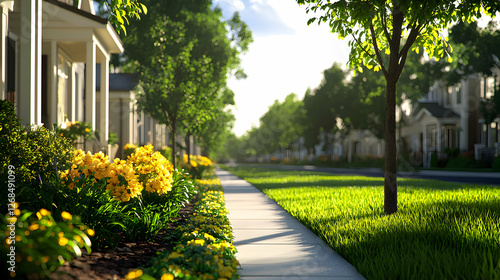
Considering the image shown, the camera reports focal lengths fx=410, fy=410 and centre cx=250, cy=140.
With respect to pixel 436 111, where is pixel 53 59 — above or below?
below

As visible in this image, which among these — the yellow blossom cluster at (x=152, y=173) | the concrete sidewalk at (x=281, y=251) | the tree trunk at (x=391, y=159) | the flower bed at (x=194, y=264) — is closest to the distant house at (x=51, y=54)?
the yellow blossom cluster at (x=152, y=173)

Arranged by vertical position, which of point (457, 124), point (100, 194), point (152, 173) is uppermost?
point (457, 124)

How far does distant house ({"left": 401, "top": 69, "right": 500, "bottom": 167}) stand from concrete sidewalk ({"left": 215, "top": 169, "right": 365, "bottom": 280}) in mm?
25604

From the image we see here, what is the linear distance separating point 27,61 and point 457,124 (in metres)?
34.1

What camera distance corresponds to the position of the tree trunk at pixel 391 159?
7758mm

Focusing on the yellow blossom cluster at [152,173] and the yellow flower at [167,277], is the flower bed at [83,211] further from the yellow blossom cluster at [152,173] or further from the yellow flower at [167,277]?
the yellow flower at [167,277]

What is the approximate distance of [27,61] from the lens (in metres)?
9.27

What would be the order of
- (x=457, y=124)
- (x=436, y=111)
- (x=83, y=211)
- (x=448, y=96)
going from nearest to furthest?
1. (x=83, y=211)
2. (x=457, y=124)
3. (x=436, y=111)
4. (x=448, y=96)

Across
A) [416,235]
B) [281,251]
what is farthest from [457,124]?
[281,251]

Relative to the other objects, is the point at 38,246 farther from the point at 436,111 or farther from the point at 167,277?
the point at 436,111

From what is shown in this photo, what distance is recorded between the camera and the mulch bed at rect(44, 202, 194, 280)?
3.59m

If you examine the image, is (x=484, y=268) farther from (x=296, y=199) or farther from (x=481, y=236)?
(x=296, y=199)

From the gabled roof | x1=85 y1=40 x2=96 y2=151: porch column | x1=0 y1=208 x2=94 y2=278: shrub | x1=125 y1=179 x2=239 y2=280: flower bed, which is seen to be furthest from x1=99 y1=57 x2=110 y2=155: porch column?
the gabled roof

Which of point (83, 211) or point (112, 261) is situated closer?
point (112, 261)
